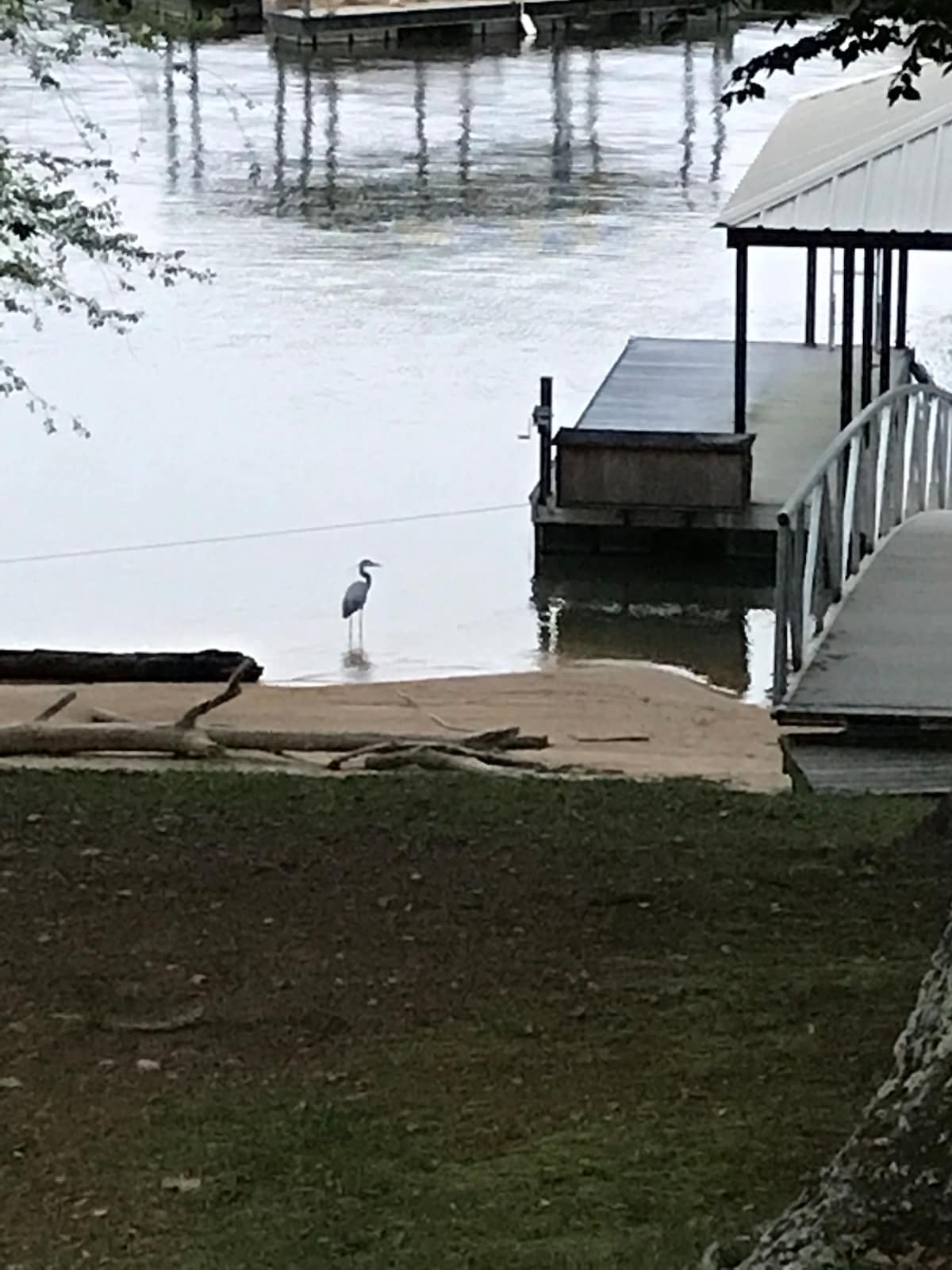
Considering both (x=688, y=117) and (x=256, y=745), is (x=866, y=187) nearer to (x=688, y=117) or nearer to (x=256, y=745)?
(x=256, y=745)

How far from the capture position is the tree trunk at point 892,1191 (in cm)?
336

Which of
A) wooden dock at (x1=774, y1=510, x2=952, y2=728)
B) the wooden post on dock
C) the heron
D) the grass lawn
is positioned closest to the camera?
the grass lawn

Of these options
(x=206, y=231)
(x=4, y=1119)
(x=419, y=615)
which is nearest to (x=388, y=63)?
(x=206, y=231)

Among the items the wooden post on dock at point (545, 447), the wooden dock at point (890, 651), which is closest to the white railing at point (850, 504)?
the wooden dock at point (890, 651)

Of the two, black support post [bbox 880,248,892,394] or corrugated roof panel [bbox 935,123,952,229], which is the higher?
corrugated roof panel [bbox 935,123,952,229]

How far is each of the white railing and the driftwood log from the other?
14.3 ft

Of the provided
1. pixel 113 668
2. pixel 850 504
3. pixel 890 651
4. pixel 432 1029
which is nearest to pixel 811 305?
pixel 113 668

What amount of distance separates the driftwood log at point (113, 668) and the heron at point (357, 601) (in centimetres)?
300

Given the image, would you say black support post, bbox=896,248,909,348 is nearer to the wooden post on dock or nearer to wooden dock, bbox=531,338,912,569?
wooden dock, bbox=531,338,912,569

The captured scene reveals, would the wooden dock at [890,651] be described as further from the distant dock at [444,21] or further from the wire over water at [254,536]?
the distant dock at [444,21]

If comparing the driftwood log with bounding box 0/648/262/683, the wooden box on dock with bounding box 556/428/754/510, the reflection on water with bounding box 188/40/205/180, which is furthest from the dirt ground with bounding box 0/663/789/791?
the reflection on water with bounding box 188/40/205/180

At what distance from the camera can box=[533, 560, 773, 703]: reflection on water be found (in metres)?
17.8

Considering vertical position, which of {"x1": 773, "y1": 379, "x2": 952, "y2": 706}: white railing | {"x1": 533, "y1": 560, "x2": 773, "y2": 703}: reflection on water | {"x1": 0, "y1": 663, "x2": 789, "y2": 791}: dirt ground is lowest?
{"x1": 533, "y1": 560, "x2": 773, "y2": 703}: reflection on water

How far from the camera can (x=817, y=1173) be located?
163 inches
